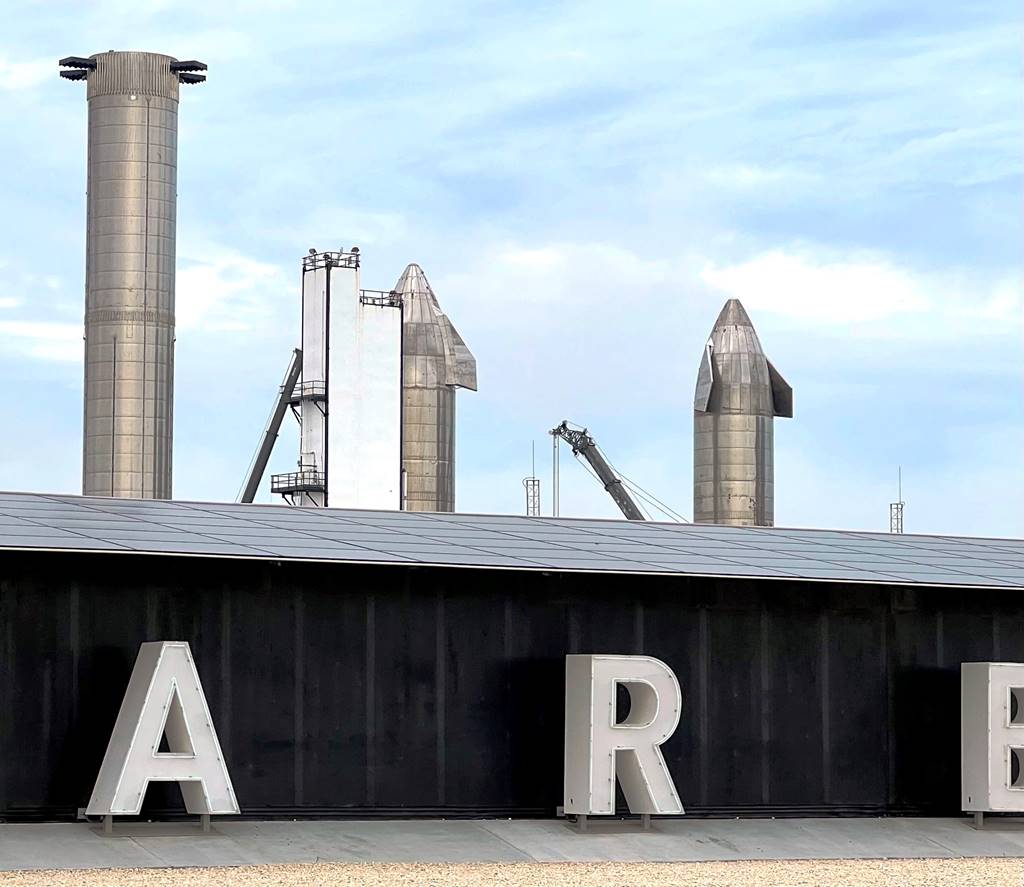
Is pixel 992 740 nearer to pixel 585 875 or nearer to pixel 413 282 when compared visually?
pixel 585 875

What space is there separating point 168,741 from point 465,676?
14.0ft

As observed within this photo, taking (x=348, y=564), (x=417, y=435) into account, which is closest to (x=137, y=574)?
(x=348, y=564)

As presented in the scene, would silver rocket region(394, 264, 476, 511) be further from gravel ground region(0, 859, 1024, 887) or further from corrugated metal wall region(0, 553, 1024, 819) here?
gravel ground region(0, 859, 1024, 887)

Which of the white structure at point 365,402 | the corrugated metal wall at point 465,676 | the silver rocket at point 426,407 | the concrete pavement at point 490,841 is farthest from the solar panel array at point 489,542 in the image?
the silver rocket at point 426,407

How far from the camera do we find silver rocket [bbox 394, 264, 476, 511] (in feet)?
196

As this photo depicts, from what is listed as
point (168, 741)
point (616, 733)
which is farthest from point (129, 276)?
point (168, 741)

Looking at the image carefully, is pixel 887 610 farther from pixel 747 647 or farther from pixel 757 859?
pixel 757 859

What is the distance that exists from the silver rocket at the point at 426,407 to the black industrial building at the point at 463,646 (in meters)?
31.9

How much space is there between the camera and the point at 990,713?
82.0ft

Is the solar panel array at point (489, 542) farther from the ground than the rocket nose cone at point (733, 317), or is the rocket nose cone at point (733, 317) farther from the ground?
the rocket nose cone at point (733, 317)

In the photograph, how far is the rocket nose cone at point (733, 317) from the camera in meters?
63.2

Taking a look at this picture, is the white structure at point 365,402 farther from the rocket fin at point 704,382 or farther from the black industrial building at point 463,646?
the black industrial building at point 463,646

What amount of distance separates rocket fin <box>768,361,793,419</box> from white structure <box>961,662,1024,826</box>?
3743 centimetres

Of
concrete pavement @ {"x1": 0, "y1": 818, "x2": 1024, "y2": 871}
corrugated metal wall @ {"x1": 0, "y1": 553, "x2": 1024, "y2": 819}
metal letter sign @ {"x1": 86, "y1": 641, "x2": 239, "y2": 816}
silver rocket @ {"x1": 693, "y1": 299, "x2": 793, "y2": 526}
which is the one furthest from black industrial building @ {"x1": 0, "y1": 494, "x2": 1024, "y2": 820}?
silver rocket @ {"x1": 693, "y1": 299, "x2": 793, "y2": 526}
